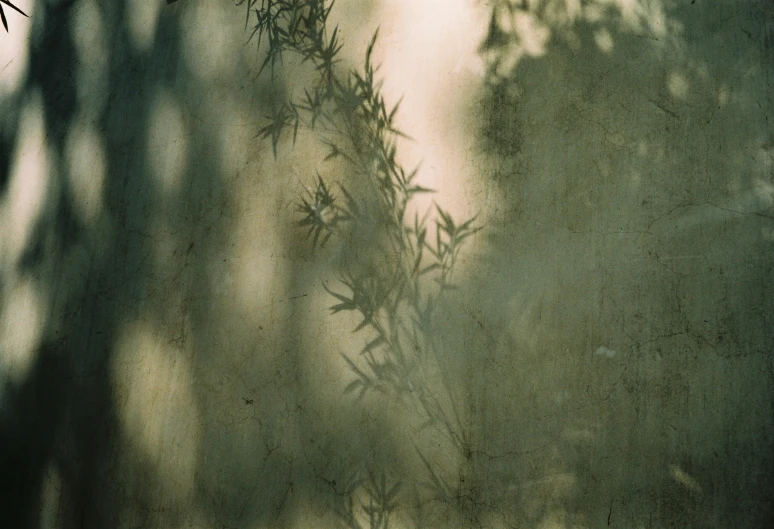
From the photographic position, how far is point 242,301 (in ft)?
10.6

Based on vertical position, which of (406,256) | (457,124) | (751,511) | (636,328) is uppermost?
(457,124)

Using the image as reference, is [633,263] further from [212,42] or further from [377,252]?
[212,42]

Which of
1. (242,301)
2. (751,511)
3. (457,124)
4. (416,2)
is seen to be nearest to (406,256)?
(457,124)

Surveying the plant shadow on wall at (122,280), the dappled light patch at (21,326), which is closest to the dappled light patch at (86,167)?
the plant shadow on wall at (122,280)

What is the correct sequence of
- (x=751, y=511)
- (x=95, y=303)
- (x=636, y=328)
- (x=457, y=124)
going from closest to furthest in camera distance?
(x=751, y=511) < (x=636, y=328) < (x=457, y=124) < (x=95, y=303)

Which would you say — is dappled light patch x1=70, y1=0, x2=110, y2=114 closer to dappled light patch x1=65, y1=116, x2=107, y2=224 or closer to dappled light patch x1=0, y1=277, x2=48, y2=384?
dappled light patch x1=65, y1=116, x2=107, y2=224

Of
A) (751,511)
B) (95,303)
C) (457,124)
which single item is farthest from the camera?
(95,303)

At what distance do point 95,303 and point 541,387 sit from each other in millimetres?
2337

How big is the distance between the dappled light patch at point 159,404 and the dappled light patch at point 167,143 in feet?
2.50

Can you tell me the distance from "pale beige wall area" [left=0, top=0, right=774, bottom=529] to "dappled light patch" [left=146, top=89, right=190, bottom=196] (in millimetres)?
17

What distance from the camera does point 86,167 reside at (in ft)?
12.2

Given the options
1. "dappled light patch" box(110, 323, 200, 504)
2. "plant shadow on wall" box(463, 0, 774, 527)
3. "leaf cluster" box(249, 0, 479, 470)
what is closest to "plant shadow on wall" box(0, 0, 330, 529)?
"dappled light patch" box(110, 323, 200, 504)

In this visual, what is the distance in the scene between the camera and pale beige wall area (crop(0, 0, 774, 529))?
2.60 metres

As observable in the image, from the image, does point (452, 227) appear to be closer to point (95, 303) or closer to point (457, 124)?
point (457, 124)
